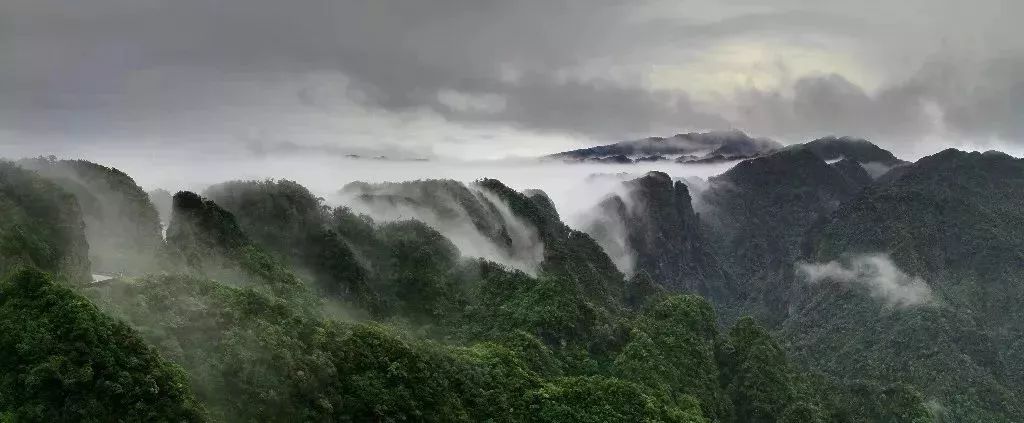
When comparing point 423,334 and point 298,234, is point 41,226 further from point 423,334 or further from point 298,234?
point 423,334

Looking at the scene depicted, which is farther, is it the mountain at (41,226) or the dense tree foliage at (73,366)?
the mountain at (41,226)

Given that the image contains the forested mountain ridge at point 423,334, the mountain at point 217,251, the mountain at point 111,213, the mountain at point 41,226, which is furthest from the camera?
the mountain at point 217,251

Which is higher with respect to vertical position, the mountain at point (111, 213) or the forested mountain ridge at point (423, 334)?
the mountain at point (111, 213)

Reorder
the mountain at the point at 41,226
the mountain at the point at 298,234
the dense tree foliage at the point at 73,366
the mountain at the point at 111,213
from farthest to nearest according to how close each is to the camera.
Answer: the mountain at the point at 298,234 → the mountain at the point at 111,213 → the mountain at the point at 41,226 → the dense tree foliage at the point at 73,366

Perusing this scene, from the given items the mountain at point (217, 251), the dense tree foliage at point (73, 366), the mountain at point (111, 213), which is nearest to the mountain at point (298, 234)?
the mountain at point (217, 251)

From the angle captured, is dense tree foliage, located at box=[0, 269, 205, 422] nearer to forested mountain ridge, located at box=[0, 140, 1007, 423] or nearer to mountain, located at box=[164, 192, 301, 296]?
forested mountain ridge, located at box=[0, 140, 1007, 423]

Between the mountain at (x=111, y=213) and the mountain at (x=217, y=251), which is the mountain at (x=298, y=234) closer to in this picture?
the mountain at (x=217, y=251)

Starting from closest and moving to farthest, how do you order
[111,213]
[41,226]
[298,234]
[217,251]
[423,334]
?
[41,226], [111,213], [217,251], [423,334], [298,234]

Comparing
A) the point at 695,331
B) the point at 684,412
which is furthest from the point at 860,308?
the point at 684,412

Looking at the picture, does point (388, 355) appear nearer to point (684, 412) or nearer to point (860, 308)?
point (684, 412)

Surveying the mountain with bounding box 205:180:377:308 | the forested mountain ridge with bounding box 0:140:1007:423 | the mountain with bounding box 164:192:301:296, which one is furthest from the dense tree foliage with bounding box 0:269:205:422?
the mountain with bounding box 205:180:377:308

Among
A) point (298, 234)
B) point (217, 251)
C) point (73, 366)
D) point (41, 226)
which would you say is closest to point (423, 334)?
point (298, 234)
